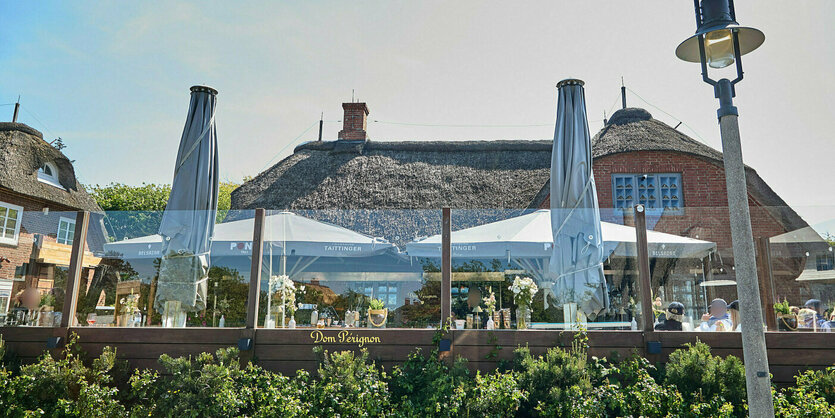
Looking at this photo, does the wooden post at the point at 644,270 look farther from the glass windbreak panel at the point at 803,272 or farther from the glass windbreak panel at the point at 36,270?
the glass windbreak panel at the point at 36,270

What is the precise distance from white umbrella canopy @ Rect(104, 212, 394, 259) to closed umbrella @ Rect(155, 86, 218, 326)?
16cm

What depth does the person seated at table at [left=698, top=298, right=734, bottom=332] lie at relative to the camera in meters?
5.59

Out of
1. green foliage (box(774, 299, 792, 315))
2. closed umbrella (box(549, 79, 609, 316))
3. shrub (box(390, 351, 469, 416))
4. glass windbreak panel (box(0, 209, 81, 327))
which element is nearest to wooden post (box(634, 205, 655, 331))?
closed umbrella (box(549, 79, 609, 316))

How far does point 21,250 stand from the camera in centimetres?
605

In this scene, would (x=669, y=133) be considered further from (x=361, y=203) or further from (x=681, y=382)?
(x=681, y=382)

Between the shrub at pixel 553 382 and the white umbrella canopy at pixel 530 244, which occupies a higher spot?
the white umbrella canopy at pixel 530 244

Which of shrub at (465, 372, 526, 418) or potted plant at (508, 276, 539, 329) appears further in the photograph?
potted plant at (508, 276, 539, 329)

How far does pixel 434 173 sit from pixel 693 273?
26.4ft

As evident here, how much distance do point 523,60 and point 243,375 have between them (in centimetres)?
878

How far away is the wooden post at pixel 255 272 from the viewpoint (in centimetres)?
571

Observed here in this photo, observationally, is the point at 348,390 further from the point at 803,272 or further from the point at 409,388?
the point at 803,272

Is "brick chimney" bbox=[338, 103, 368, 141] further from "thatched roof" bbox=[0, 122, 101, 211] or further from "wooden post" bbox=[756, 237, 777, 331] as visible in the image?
"wooden post" bbox=[756, 237, 777, 331]

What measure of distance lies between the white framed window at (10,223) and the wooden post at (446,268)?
4787 millimetres

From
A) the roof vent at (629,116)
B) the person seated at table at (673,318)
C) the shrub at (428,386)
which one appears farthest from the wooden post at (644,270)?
the roof vent at (629,116)
